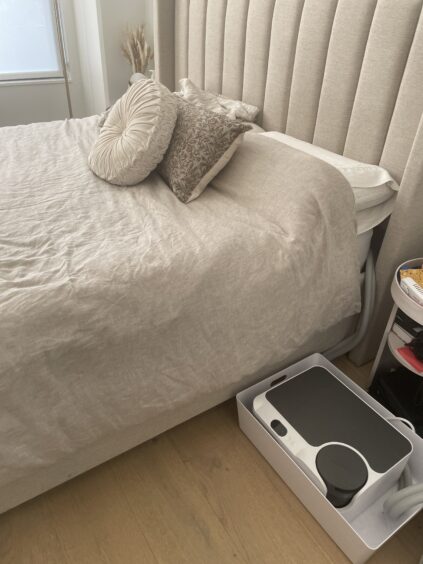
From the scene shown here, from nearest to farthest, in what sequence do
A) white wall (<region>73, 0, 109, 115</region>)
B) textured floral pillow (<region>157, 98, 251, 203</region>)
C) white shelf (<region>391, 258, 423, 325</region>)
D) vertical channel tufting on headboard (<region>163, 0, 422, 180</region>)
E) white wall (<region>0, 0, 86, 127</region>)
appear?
white shelf (<region>391, 258, 423, 325</region>)
vertical channel tufting on headboard (<region>163, 0, 422, 180</region>)
textured floral pillow (<region>157, 98, 251, 203</region>)
white wall (<region>73, 0, 109, 115</region>)
white wall (<region>0, 0, 86, 127</region>)

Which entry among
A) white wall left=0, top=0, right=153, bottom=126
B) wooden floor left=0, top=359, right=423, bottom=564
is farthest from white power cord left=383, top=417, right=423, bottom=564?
white wall left=0, top=0, right=153, bottom=126

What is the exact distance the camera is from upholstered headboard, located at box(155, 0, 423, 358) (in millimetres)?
1198

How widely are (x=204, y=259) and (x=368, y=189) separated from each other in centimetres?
63

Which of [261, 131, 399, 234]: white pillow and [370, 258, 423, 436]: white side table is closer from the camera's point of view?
[370, 258, 423, 436]: white side table

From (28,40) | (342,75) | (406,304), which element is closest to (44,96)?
(28,40)

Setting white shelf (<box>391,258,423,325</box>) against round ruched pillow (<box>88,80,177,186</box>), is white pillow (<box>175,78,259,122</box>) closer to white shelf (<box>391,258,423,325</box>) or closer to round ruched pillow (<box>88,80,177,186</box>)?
round ruched pillow (<box>88,80,177,186</box>)

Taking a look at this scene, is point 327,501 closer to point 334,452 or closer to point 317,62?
point 334,452

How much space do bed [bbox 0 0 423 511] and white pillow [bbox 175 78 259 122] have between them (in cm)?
12

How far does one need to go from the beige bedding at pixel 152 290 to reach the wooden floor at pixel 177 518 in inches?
9.9

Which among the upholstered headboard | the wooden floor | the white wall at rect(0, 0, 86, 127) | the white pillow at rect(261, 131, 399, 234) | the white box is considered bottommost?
the wooden floor

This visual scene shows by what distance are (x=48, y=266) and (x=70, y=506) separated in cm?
71

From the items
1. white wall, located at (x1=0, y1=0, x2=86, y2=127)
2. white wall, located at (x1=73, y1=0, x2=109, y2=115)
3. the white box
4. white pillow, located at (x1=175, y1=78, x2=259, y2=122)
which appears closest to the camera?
the white box

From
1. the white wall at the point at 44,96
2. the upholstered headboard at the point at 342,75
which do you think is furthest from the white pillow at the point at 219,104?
the white wall at the point at 44,96

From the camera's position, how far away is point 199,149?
136 cm
